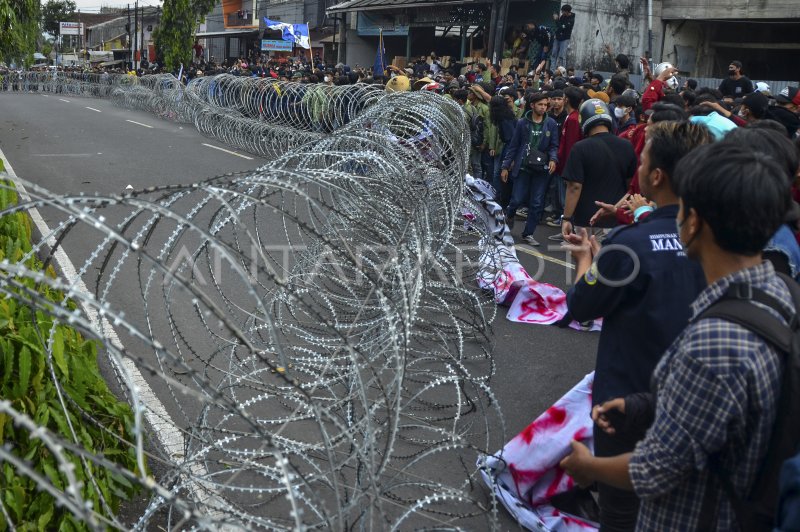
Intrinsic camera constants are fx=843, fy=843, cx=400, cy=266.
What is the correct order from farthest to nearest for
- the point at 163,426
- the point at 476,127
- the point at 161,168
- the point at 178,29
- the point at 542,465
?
the point at 178,29 → the point at 161,168 → the point at 476,127 → the point at 163,426 → the point at 542,465

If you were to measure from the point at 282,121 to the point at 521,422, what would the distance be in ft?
44.3

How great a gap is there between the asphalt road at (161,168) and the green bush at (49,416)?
1.47 meters

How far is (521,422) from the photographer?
5145 mm

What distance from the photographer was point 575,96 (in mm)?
9766

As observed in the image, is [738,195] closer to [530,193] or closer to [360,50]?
[530,193]

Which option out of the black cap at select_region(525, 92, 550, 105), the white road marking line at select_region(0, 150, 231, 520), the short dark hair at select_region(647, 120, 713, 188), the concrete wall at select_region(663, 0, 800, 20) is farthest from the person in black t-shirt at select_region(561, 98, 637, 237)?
the concrete wall at select_region(663, 0, 800, 20)

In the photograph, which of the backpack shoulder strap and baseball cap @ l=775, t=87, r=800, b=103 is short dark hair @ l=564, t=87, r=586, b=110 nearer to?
baseball cap @ l=775, t=87, r=800, b=103

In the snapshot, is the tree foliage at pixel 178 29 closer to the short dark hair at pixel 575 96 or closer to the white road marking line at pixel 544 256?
the short dark hair at pixel 575 96

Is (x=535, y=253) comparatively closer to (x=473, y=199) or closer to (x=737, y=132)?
(x=473, y=199)

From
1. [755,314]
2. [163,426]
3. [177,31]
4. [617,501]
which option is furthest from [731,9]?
[177,31]

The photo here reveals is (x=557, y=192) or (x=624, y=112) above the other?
(x=624, y=112)

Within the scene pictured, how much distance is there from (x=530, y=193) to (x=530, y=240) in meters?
0.71

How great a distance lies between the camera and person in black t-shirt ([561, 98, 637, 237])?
7.28m

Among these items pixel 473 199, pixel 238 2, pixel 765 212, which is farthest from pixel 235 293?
pixel 238 2
